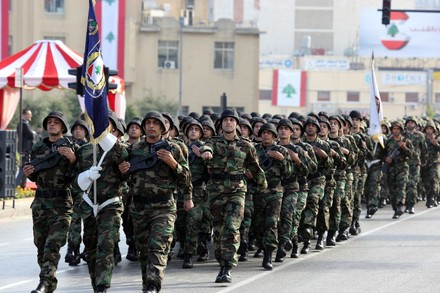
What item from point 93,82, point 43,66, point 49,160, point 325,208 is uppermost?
point 43,66

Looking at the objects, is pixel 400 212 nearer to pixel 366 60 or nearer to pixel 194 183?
pixel 194 183

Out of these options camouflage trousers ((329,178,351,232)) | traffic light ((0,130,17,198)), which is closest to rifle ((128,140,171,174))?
camouflage trousers ((329,178,351,232))

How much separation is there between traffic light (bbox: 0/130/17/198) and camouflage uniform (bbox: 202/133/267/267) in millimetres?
9022

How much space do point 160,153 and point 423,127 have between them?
1759 centimetres

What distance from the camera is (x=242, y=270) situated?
48.8 feet

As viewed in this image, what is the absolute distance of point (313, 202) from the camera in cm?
1694

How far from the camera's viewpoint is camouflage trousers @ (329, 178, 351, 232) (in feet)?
59.3

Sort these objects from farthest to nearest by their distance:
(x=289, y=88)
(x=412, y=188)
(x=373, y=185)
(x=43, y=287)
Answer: (x=289, y=88) → (x=412, y=188) → (x=373, y=185) → (x=43, y=287)

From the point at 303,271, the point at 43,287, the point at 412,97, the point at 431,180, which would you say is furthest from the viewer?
the point at 412,97

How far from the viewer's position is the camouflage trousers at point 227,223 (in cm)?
1349

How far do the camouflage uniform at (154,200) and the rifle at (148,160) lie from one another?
33 millimetres

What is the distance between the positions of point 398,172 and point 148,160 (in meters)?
12.2

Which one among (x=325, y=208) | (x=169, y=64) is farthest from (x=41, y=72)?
(x=169, y=64)

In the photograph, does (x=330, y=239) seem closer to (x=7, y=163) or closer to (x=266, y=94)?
(x=7, y=163)
